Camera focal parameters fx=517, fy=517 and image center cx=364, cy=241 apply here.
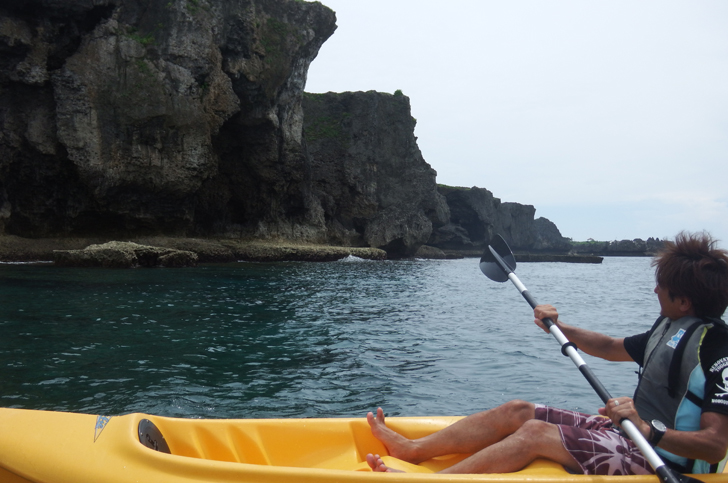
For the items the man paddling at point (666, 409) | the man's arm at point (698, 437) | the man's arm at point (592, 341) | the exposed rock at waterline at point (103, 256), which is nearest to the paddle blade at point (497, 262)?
the man's arm at point (592, 341)

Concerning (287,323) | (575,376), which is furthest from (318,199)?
(575,376)

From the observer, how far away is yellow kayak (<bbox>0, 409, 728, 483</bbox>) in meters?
2.54

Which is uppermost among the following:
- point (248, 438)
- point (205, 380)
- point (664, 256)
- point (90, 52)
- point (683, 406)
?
point (90, 52)

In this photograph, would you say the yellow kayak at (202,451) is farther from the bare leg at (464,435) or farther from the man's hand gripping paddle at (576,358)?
the man's hand gripping paddle at (576,358)

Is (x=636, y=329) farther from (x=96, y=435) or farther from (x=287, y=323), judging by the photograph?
(x=96, y=435)

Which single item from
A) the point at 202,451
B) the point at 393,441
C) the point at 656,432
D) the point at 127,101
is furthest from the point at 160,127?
the point at 656,432

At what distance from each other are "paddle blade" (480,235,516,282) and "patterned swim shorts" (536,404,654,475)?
2034 mm

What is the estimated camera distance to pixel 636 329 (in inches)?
483

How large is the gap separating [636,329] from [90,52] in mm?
27028

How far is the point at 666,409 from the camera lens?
2.53 metres

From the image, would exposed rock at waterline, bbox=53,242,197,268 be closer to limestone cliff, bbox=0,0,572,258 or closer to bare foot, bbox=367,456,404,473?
limestone cliff, bbox=0,0,572,258

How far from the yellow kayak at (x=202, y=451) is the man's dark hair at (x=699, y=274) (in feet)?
2.71

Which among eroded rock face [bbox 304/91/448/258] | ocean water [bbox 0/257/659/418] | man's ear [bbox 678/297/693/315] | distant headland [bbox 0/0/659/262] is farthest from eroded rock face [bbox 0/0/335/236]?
man's ear [bbox 678/297/693/315]

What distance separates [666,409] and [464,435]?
1.13 m
